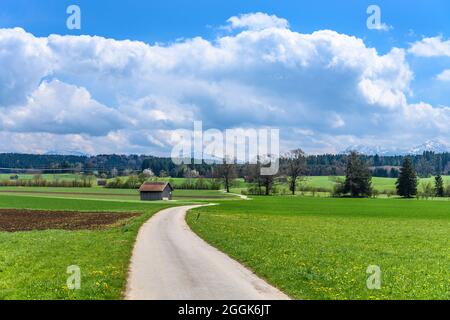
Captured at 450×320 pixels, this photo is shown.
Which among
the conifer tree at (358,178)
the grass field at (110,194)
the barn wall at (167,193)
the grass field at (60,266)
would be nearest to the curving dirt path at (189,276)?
the grass field at (60,266)

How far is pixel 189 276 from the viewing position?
1705cm

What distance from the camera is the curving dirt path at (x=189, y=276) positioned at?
1418 centimetres

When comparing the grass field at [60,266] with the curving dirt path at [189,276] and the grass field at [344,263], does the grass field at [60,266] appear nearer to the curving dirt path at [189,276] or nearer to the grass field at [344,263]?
the curving dirt path at [189,276]

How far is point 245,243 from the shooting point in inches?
1063

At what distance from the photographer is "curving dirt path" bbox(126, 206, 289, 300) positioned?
1418cm

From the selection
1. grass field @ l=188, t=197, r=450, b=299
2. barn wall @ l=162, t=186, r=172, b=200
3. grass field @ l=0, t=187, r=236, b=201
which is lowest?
grass field @ l=0, t=187, r=236, b=201

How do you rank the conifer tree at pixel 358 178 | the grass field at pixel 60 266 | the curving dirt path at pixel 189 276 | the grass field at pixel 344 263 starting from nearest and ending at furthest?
the curving dirt path at pixel 189 276 → the grass field at pixel 60 266 → the grass field at pixel 344 263 → the conifer tree at pixel 358 178

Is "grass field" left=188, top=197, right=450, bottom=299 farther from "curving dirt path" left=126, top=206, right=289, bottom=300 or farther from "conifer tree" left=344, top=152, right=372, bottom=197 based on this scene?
"conifer tree" left=344, top=152, right=372, bottom=197

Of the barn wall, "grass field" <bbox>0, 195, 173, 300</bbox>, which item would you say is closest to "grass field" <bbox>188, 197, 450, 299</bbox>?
"grass field" <bbox>0, 195, 173, 300</bbox>

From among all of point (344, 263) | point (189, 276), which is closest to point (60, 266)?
point (189, 276)

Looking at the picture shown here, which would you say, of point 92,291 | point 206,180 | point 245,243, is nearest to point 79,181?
point 206,180
